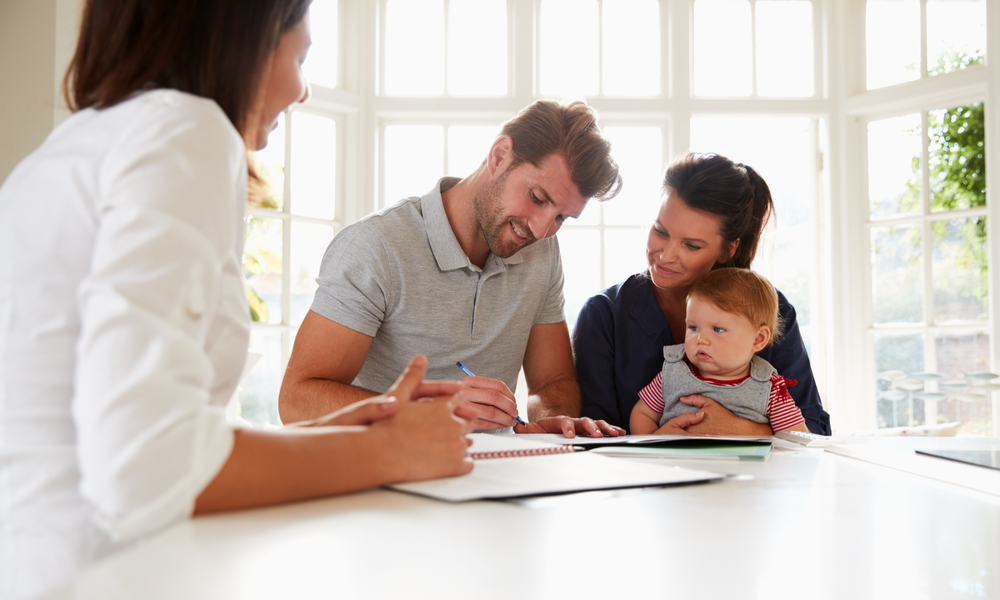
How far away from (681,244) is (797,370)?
1.48ft

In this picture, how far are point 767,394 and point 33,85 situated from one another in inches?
95.4

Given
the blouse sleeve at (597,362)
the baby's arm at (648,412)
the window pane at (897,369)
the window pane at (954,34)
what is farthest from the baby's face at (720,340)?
the window pane at (954,34)

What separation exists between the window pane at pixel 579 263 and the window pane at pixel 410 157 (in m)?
0.77

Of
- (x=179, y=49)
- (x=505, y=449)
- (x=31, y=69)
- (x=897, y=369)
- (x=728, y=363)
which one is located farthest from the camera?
(x=897, y=369)

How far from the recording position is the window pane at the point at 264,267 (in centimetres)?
328

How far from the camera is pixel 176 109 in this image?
1.95 ft

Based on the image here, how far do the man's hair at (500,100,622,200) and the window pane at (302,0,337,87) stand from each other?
199 cm

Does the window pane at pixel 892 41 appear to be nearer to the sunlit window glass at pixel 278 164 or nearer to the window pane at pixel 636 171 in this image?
the window pane at pixel 636 171

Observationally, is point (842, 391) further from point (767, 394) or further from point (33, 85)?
point (33, 85)

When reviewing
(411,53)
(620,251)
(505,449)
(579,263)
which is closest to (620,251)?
(620,251)

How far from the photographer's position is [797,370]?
186 centimetres

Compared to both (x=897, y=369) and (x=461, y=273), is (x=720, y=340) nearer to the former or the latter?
(x=461, y=273)

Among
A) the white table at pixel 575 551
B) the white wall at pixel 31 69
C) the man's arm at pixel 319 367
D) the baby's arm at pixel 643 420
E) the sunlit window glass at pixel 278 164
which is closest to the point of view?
the white table at pixel 575 551

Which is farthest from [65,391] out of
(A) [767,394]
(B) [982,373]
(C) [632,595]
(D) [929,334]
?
(D) [929,334]
